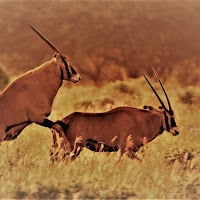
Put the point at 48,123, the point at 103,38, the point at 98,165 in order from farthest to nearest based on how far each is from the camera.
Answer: the point at 103,38
the point at 98,165
the point at 48,123

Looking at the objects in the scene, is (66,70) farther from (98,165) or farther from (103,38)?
(98,165)

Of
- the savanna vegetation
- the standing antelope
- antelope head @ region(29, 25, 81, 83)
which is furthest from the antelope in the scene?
the standing antelope

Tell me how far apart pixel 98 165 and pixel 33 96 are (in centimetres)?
141

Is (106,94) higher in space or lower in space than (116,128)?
higher

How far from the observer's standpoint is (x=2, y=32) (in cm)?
678

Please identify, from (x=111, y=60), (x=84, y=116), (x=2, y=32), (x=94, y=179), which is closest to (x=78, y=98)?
(x=84, y=116)

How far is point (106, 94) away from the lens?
638 centimetres

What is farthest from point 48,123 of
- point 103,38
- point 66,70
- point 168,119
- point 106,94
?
point 168,119

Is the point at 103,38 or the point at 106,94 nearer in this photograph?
the point at 106,94

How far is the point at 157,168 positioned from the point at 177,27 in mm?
2333

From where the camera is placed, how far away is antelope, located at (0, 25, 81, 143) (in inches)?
246

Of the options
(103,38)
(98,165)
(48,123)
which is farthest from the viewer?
(103,38)

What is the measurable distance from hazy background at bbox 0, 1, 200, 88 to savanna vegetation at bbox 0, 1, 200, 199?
0.02 m

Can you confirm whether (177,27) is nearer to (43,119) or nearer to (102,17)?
(102,17)
